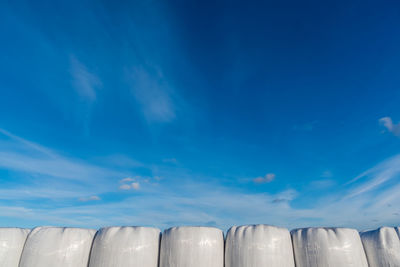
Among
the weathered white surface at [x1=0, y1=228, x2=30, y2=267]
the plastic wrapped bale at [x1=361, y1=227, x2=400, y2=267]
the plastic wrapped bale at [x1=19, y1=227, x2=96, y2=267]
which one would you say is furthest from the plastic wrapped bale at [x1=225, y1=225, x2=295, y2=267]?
the weathered white surface at [x1=0, y1=228, x2=30, y2=267]

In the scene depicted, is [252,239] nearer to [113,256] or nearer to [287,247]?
[287,247]

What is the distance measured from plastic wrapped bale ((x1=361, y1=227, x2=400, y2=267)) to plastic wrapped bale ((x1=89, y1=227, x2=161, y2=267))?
2.49 m

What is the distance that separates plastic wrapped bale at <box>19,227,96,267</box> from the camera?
3033mm

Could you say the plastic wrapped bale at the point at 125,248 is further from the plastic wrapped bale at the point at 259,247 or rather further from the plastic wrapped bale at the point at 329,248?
the plastic wrapped bale at the point at 329,248

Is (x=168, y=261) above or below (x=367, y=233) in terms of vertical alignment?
below

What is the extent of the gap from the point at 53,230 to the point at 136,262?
113 centimetres

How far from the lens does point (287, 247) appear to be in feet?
10.0

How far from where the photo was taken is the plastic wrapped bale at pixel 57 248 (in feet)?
9.95

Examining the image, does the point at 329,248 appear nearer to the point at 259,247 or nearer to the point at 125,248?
the point at 259,247

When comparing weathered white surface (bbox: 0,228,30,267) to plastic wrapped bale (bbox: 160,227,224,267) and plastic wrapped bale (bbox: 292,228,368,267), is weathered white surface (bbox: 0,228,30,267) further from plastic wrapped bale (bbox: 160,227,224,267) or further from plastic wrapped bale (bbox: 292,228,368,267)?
plastic wrapped bale (bbox: 292,228,368,267)

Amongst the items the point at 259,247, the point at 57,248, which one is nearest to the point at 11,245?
the point at 57,248

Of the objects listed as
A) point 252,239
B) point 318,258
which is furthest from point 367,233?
point 252,239

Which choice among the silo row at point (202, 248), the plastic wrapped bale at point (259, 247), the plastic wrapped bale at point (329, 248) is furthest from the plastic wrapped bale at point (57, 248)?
the plastic wrapped bale at point (329, 248)

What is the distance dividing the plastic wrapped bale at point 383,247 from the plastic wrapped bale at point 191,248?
1.71 m
